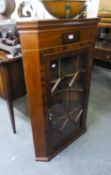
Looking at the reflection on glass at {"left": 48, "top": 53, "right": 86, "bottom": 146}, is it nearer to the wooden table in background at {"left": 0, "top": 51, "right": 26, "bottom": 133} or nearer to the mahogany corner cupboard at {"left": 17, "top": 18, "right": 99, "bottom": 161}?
the mahogany corner cupboard at {"left": 17, "top": 18, "right": 99, "bottom": 161}

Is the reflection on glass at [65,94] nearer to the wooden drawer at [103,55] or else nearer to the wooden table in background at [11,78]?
the wooden table in background at [11,78]

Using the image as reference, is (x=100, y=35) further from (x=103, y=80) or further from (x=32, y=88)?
(x=32, y=88)

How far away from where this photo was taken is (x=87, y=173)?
1.32m

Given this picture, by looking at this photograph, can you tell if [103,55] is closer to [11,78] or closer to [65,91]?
[65,91]

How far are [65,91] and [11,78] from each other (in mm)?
482

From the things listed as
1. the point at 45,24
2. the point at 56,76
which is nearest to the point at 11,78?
the point at 56,76

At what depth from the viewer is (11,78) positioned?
145 cm

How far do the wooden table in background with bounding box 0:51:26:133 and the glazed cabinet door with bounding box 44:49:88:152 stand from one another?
423mm

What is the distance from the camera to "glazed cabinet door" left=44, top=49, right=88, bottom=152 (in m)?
1.15

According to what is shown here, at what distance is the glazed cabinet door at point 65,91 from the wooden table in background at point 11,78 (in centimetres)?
42

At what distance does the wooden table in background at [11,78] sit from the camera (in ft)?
4.48

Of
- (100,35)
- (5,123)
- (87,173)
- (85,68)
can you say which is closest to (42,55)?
(85,68)

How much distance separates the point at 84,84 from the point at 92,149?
1.95 ft

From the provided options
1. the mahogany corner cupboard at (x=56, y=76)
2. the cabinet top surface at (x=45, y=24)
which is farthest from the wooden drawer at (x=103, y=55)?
the cabinet top surface at (x=45, y=24)
